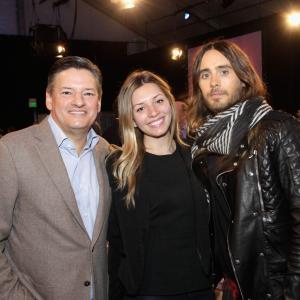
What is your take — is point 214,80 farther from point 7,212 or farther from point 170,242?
point 7,212

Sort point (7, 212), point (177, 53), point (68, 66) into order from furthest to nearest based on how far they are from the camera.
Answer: point (177, 53), point (68, 66), point (7, 212)

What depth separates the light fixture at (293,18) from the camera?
7.43m

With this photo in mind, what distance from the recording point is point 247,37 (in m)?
8.48

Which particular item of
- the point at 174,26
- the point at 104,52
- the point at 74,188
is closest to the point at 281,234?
the point at 74,188

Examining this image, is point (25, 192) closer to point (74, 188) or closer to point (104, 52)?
point (74, 188)

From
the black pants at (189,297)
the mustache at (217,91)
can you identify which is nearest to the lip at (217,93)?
the mustache at (217,91)

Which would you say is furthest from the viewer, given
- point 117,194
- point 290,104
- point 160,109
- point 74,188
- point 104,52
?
point 104,52

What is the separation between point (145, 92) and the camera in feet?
8.43

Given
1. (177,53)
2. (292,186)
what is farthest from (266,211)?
(177,53)

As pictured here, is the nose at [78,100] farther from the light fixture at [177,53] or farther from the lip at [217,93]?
the light fixture at [177,53]

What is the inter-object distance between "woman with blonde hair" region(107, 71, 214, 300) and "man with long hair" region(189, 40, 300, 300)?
0.66ft

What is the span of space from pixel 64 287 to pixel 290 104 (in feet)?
23.2

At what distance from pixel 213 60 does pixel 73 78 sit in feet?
2.79

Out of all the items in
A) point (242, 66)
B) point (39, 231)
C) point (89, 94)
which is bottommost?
point (39, 231)
